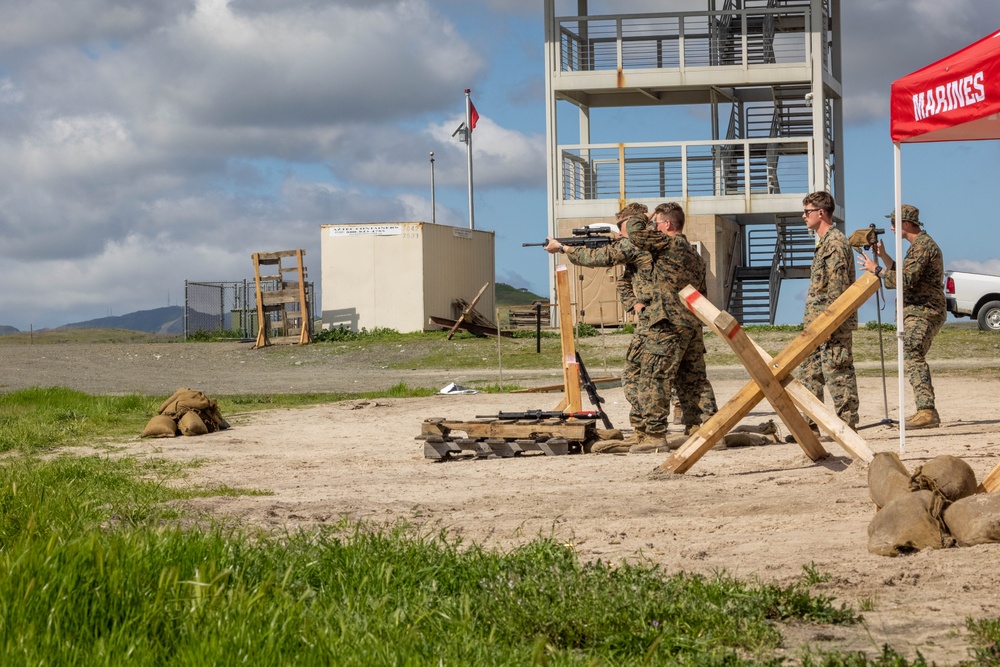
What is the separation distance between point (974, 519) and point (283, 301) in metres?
30.6

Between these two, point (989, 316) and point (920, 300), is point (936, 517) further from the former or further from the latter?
point (989, 316)

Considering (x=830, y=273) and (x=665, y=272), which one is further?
(x=830, y=273)

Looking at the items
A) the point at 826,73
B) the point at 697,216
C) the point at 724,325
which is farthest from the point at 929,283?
the point at 826,73

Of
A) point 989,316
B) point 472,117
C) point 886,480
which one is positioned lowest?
point 886,480

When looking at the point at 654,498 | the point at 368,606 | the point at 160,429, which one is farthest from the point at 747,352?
the point at 160,429

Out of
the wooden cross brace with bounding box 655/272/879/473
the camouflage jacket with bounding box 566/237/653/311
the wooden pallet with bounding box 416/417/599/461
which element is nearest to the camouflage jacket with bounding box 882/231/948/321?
the camouflage jacket with bounding box 566/237/653/311

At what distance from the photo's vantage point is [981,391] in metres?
16.5

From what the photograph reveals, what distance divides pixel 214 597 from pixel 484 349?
2440 cm

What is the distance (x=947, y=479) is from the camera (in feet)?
21.3

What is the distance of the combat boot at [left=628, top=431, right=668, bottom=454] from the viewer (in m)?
10.8

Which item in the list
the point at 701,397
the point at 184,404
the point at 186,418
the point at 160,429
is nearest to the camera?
the point at 701,397

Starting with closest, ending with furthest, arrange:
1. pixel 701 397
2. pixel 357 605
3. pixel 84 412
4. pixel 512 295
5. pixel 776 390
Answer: pixel 357 605 → pixel 776 390 → pixel 701 397 → pixel 84 412 → pixel 512 295

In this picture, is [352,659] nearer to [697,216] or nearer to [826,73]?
[697,216]

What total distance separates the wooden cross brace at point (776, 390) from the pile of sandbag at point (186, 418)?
656cm
